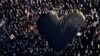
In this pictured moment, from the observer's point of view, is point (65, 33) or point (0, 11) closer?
point (65, 33)

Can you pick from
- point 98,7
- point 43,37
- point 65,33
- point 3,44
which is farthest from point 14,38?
point 98,7

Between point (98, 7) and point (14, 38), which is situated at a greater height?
point (98, 7)

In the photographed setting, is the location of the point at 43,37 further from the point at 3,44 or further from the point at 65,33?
the point at 3,44
